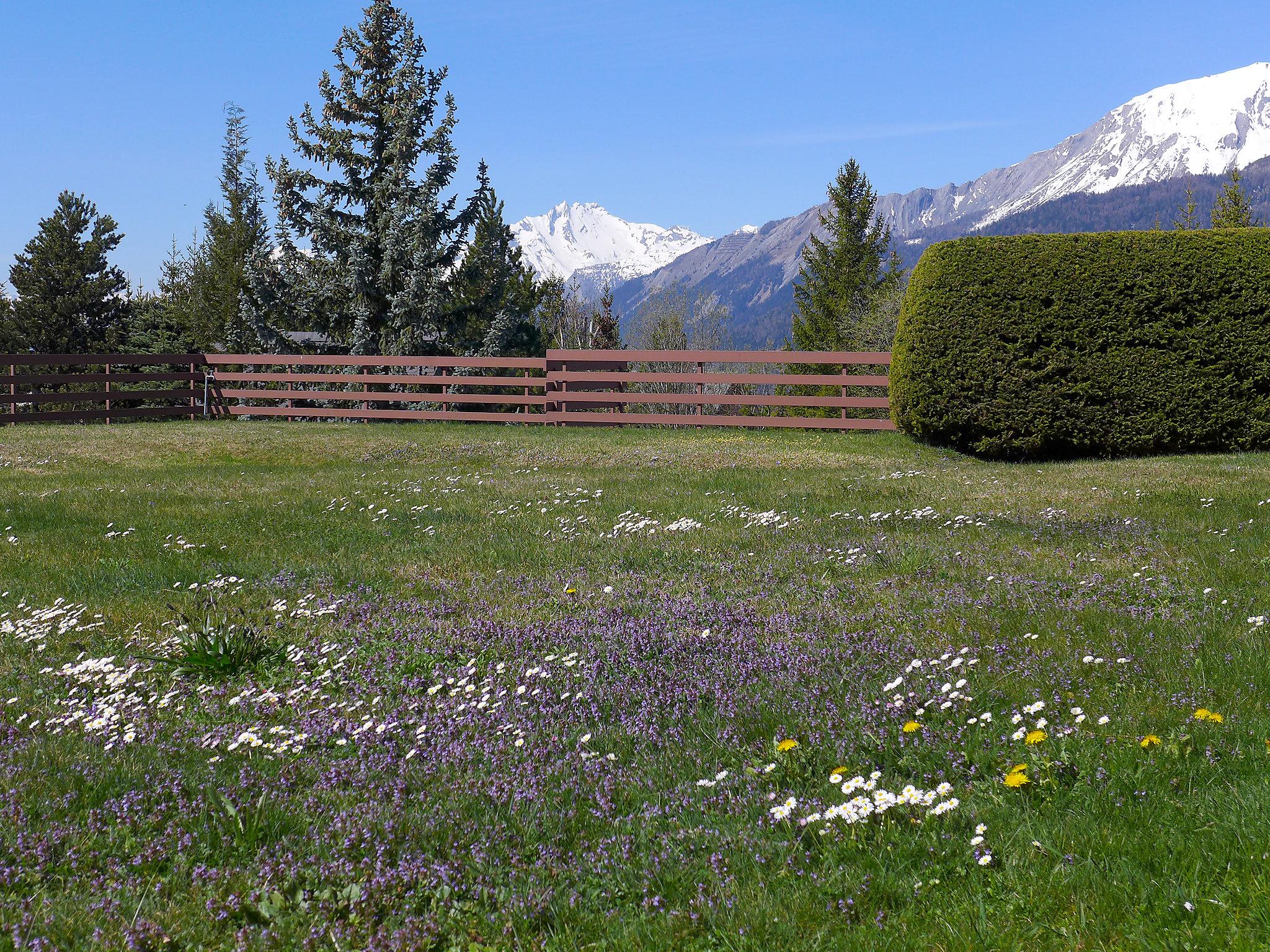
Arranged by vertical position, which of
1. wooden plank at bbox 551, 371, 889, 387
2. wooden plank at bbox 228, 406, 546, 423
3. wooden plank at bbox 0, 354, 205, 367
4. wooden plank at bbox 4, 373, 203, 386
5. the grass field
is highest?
wooden plank at bbox 0, 354, 205, 367

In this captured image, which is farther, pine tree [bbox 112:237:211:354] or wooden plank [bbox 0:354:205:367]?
pine tree [bbox 112:237:211:354]

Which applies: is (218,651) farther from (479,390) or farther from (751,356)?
(479,390)

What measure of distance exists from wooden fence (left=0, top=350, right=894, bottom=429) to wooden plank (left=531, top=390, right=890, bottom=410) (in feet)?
0.12

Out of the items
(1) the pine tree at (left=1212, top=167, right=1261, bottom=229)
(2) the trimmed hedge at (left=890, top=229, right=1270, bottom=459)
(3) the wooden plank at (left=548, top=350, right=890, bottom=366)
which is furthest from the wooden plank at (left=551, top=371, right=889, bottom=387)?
(1) the pine tree at (left=1212, top=167, right=1261, bottom=229)

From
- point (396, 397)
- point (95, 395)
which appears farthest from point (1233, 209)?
point (95, 395)

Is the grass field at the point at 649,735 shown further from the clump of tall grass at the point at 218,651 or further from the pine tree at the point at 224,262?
the pine tree at the point at 224,262

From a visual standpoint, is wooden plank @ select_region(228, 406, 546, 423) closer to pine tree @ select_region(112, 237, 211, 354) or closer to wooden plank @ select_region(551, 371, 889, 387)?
wooden plank @ select_region(551, 371, 889, 387)

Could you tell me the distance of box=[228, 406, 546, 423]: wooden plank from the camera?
75.7ft

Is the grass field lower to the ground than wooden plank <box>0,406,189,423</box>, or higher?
lower

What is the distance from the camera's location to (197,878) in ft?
9.89

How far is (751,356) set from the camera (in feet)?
67.2

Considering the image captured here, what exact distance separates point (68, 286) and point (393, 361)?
40.7m

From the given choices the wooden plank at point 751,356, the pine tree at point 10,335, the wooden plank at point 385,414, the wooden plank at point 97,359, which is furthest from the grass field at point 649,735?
the pine tree at point 10,335

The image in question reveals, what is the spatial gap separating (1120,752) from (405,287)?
28188 mm
